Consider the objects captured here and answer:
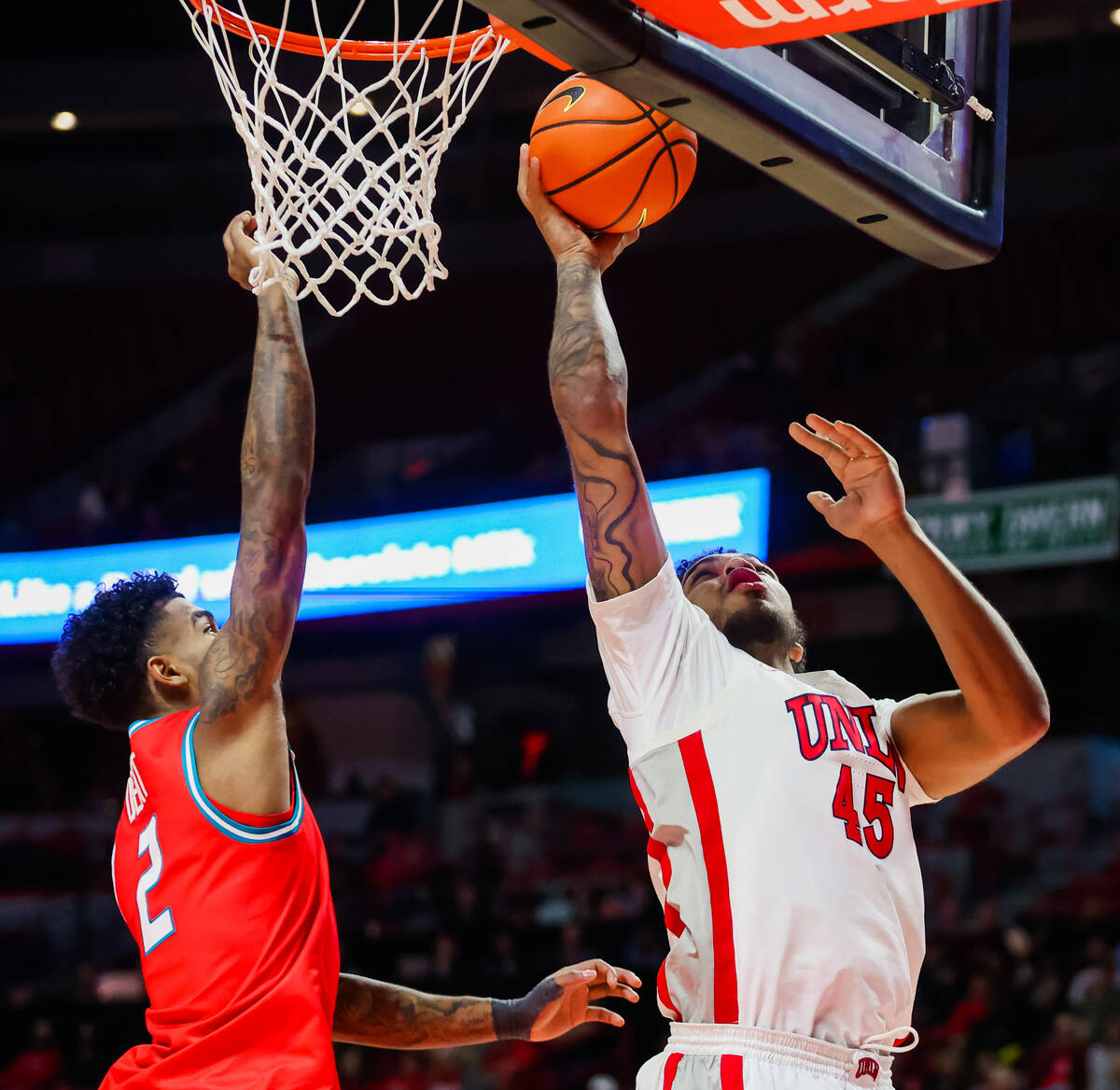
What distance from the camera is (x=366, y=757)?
14.7 meters

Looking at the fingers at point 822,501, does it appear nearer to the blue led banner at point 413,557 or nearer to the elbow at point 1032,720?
the elbow at point 1032,720

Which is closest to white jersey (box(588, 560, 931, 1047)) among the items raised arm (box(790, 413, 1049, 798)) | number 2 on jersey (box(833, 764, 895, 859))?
number 2 on jersey (box(833, 764, 895, 859))

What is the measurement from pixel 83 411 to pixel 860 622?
766 centimetres

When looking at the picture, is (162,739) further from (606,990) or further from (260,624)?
(606,990)

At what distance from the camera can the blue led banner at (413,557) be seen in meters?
9.72

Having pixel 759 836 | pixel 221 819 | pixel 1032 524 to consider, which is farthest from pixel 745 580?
pixel 1032 524

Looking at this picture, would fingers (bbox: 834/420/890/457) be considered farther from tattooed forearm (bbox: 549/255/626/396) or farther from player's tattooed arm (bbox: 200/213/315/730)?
Answer: player's tattooed arm (bbox: 200/213/315/730)

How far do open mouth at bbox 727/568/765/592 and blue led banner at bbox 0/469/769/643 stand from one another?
6.71m

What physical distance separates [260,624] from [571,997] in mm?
981

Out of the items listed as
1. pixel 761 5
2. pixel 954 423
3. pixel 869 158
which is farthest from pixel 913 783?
pixel 954 423

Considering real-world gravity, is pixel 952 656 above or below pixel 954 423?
below

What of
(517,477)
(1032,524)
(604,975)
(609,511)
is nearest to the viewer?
(609,511)

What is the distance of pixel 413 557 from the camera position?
11.1 m

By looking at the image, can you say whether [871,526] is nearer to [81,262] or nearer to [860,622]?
[860,622]
